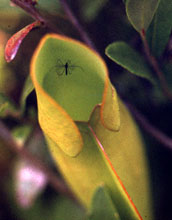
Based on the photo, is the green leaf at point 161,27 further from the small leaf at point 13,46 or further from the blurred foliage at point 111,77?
the small leaf at point 13,46

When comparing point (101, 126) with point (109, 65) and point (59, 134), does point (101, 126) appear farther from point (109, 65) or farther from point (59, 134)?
point (109, 65)

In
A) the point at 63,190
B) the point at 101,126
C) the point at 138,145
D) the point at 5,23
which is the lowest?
the point at 63,190

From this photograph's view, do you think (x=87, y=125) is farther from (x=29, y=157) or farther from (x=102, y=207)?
(x=29, y=157)

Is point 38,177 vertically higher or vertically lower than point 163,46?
lower

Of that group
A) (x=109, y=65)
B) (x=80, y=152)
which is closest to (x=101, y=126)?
(x=80, y=152)

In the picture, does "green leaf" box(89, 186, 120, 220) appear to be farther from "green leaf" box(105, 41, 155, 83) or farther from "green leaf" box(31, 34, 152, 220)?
"green leaf" box(105, 41, 155, 83)

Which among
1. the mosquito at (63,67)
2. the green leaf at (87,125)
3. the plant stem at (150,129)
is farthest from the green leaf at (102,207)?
the plant stem at (150,129)
